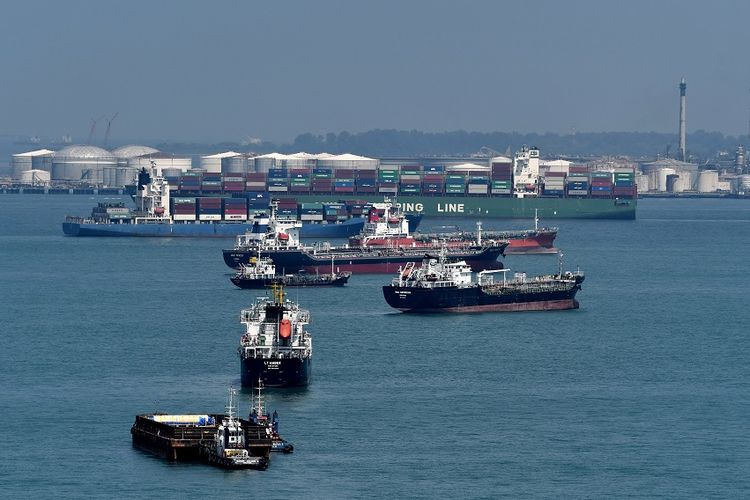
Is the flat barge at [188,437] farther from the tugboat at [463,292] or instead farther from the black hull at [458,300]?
the tugboat at [463,292]

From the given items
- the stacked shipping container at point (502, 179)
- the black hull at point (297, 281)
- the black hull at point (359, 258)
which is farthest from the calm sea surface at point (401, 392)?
the stacked shipping container at point (502, 179)

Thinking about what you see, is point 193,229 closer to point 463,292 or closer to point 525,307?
point 525,307

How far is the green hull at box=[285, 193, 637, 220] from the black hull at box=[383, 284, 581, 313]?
3349 inches

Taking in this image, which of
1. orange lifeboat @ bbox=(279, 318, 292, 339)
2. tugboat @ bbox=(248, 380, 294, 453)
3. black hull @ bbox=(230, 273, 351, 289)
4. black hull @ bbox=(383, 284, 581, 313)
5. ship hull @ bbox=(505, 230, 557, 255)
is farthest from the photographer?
ship hull @ bbox=(505, 230, 557, 255)

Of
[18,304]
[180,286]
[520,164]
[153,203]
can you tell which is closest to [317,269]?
[180,286]

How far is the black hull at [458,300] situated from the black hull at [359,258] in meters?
18.7

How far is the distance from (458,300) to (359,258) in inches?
913

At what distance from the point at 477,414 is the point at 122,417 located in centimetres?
861

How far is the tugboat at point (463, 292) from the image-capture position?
6550cm

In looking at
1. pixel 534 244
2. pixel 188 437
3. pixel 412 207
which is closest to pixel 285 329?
pixel 188 437

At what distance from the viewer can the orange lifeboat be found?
147ft

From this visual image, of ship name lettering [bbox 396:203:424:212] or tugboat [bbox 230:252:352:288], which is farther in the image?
ship name lettering [bbox 396:203:424:212]

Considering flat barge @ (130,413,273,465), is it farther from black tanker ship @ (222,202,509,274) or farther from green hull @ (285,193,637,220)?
green hull @ (285,193,637,220)

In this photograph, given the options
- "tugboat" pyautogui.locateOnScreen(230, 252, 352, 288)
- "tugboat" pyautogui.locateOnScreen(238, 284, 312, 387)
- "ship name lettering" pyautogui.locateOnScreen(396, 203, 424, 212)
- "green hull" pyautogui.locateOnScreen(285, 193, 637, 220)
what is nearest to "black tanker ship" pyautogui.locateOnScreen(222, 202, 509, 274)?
"tugboat" pyautogui.locateOnScreen(230, 252, 352, 288)
